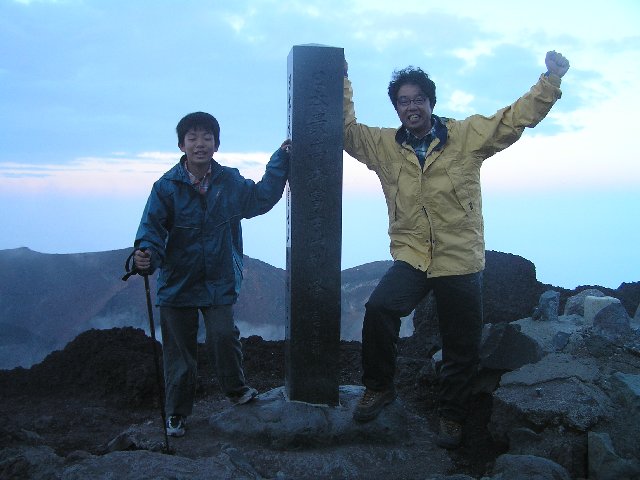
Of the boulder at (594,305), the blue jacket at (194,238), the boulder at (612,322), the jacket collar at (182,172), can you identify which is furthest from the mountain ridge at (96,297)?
the jacket collar at (182,172)

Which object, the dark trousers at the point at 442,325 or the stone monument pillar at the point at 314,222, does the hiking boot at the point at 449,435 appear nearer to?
the dark trousers at the point at 442,325

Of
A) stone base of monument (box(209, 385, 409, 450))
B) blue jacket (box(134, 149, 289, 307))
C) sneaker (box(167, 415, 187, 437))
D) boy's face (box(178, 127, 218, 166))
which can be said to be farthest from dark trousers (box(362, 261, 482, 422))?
boy's face (box(178, 127, 218, 166))

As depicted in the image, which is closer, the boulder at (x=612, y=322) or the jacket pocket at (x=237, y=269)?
the jacket pocket at (x=237, y=269)

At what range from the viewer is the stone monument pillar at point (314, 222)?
463 cm

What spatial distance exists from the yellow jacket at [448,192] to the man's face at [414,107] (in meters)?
0.12

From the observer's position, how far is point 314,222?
471 centimetres

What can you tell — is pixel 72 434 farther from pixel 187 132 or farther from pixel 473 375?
pixel 473 375

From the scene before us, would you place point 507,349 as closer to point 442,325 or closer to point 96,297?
point 442,325

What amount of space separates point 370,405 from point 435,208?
61.3 inches

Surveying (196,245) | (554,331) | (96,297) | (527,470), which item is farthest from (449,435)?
(96,297)

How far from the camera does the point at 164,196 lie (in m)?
4.47

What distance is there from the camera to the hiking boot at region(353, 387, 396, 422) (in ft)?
15.1

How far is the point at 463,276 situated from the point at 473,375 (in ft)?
2.71

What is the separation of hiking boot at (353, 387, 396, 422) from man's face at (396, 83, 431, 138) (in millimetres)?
2000
